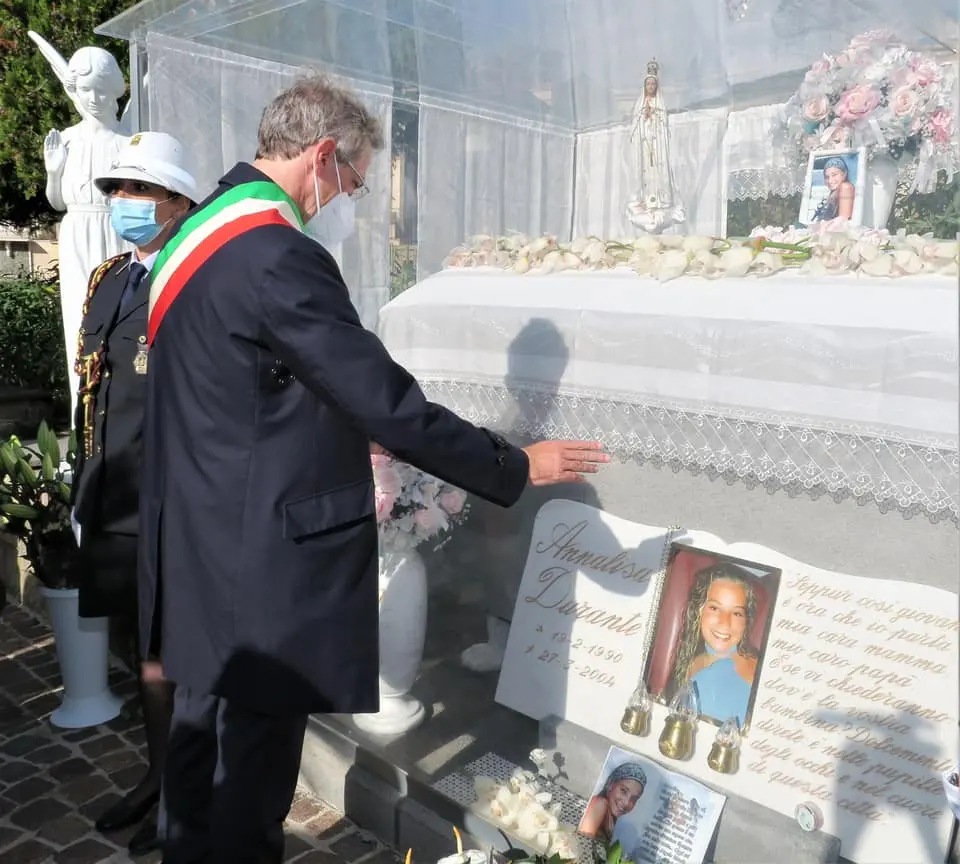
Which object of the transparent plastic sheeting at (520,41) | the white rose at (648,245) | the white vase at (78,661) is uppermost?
the transparent plastic sheeting at (520,41)

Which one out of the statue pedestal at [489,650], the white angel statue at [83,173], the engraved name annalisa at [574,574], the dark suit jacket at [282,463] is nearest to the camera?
the dark suit jacket at [282,463]

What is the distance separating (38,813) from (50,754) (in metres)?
0.37

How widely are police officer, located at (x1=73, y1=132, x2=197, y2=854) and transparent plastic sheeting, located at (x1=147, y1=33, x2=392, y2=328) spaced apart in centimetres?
186

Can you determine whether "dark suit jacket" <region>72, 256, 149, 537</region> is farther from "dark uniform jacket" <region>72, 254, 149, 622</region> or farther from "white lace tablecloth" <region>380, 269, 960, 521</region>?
"white lace tablecloth" <region>380, 269, 960, 521</region>

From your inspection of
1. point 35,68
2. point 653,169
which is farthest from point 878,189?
point 35,68

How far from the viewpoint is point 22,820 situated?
2676mm

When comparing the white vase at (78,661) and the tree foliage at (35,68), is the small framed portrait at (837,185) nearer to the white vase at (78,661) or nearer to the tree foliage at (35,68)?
the white vase at (78,661)

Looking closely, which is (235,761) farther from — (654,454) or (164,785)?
(654,454)

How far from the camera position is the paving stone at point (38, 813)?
105 inches

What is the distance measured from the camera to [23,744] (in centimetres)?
312

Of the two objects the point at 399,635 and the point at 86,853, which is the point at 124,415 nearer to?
the point at 399,635

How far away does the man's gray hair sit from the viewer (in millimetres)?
1830

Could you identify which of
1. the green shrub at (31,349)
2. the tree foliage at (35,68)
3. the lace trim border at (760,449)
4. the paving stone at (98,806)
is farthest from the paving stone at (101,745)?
the tree foliage at (35,68)

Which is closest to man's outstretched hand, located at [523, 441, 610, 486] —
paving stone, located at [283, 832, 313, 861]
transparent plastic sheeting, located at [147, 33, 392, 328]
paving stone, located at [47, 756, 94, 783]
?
paving stone, located at [283, 832, 313, 861]
